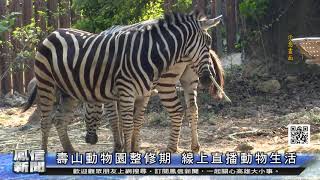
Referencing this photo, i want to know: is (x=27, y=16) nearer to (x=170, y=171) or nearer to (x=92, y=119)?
(x=92, y=119)

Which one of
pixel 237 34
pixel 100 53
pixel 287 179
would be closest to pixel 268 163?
pixel 287 179

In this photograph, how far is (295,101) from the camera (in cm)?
1116

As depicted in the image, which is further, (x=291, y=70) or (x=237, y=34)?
(x=237, y=34)

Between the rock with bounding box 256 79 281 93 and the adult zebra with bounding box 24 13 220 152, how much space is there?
4.90 m

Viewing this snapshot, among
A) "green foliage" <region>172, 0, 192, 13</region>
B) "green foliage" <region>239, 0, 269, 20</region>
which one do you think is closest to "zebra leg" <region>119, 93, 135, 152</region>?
"green foliage" <region>172, 0, 192, 13</region>

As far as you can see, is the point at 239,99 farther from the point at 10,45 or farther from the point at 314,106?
the point at 10,45

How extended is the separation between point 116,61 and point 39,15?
831 cm

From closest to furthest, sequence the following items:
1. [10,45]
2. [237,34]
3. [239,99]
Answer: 1. [239,99]
2. [10,45]
3. [237,34]

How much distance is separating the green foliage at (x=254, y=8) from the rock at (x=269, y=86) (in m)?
1.76

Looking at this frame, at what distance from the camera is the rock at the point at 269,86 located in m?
11.9

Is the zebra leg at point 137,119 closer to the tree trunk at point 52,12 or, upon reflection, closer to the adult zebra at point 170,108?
the adult zebra at point 170,108

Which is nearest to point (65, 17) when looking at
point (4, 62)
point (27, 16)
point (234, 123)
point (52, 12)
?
point (52, 12)

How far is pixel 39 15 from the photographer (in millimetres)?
14398

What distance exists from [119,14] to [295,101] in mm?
3907
